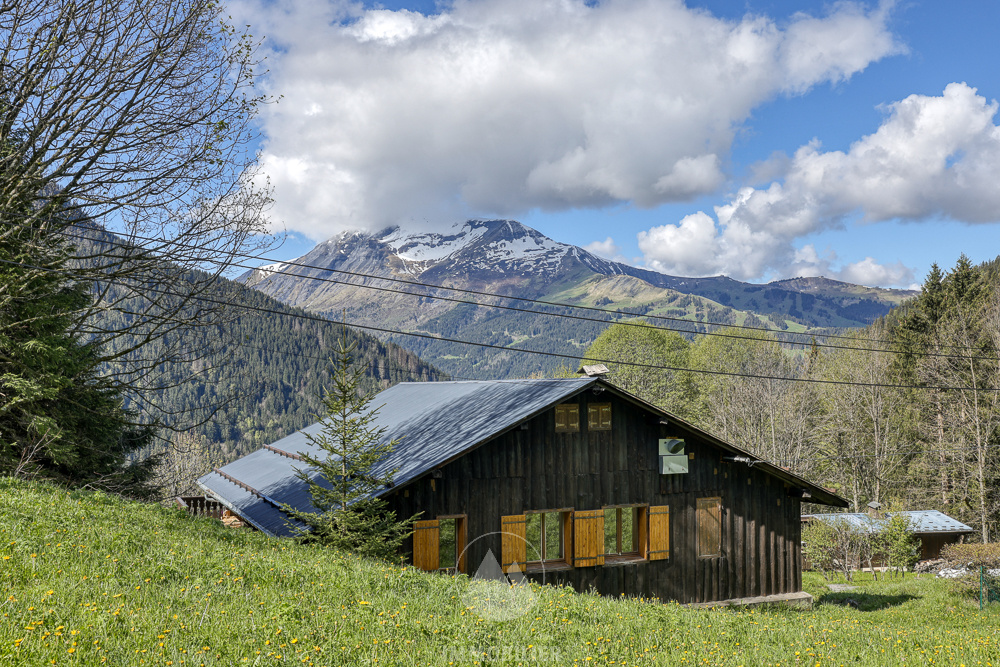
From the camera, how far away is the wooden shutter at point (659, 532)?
1780cm

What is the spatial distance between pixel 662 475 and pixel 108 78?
15.8 m

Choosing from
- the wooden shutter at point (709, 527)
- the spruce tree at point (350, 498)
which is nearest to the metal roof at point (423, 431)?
the spruce tree at point (350, 498)

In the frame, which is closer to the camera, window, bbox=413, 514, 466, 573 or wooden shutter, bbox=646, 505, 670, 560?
window, bbox=413, 514, 466, 573

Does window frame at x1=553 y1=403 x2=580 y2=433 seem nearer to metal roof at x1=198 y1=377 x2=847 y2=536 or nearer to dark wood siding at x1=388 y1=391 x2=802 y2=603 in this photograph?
dark wood siding at x1=388 y1=391 x2=802 y2=603

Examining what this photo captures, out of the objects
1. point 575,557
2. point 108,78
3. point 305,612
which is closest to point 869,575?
point 575,557

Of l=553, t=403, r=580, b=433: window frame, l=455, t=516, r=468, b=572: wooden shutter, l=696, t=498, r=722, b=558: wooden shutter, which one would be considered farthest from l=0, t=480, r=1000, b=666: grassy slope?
l=696, t=498, r=722, b=558: wooden shutter

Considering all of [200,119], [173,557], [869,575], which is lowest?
[869,575]

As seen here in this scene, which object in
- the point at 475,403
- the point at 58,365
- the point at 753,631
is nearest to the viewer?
the point at 753,631

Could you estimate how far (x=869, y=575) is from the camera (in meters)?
32.3

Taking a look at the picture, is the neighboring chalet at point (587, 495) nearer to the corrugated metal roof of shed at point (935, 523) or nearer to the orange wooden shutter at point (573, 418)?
the orange wooden shutter at point (573, 418)

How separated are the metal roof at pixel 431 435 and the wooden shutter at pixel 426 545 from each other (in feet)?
4.68

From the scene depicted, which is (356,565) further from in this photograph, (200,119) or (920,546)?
(920,546)

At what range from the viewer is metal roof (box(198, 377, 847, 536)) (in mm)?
16203

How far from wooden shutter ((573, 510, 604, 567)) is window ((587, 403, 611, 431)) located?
2240 mm
